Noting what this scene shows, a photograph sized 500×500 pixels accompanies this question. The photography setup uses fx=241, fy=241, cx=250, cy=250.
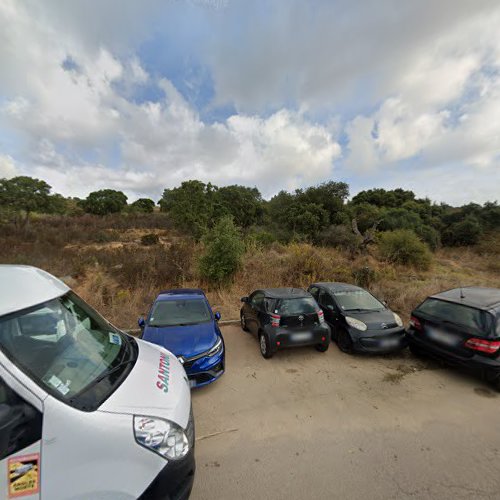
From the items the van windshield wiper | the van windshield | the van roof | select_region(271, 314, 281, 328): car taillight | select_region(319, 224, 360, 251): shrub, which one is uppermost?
select_region(319, 224, 360, 251): shrub

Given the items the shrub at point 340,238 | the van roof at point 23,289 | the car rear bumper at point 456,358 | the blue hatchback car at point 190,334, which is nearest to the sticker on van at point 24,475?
the van roof at point 23,289

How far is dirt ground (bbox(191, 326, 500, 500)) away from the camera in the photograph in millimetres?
2357

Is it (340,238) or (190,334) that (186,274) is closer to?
(190,334)

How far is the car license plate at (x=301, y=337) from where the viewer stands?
184 inches

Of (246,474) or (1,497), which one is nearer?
(1,497)

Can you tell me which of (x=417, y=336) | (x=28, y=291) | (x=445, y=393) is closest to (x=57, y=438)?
(x=28, y=291)

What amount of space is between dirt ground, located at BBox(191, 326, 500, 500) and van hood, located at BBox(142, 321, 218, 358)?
71 cm

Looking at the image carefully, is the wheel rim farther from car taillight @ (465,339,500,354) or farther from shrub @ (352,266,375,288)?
shrub @ (352,266,375,288)

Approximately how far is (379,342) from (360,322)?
0.49m

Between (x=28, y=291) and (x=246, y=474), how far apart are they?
2693 millimetres

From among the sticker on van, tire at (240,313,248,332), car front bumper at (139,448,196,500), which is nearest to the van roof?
the sticker on van

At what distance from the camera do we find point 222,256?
8617mm

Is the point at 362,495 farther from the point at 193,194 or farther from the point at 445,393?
the point at 193,194

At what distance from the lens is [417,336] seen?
4.66 m
